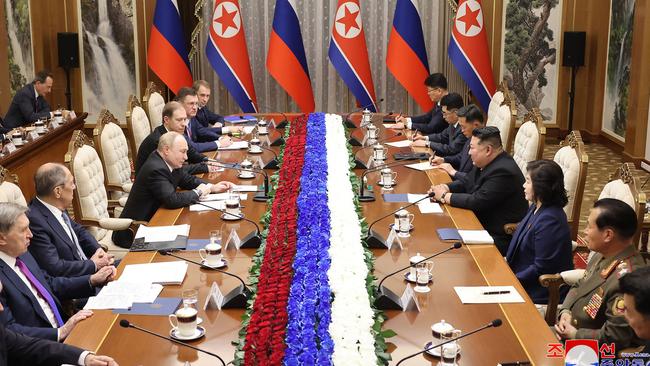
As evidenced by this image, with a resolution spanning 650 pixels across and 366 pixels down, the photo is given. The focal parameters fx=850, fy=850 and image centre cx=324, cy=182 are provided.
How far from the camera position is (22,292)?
3887mm

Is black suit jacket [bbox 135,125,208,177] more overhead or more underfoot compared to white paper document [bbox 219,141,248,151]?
more overhead

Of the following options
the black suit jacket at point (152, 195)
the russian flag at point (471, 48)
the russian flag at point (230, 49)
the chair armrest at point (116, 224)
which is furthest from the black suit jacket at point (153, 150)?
the russian flag at point (471, 48)

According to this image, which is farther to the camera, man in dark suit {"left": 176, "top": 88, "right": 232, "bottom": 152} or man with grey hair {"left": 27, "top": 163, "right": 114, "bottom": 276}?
man in dark suit {"left": 176, "top": 88, "right": 232, "bottom": 152}

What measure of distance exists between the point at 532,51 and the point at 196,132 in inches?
209

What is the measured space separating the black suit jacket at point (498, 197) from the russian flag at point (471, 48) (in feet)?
16.0

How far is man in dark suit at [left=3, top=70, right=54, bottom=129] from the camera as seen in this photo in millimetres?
9375

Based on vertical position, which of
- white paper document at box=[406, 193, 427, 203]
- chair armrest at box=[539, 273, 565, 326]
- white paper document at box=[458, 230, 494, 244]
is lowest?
chair armrest at box=[539, 273, 565, 326]

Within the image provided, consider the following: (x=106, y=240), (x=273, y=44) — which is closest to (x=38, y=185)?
(x=106, y=240)

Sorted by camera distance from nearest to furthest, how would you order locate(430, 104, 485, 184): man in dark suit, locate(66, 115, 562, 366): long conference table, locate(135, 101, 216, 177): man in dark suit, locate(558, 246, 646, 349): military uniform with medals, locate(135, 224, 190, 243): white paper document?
locate(66, 115, 562, 366): long conference table, locate(558, 246, 646, 349): military uniform with medals, locate(135, 224, 190, 243): white paper document, locate(430, 104, 485, 184): man in dark suit, locate(135, 101, 216, 177): man in dark suit

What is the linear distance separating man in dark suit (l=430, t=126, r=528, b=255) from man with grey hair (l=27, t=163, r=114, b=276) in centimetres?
230

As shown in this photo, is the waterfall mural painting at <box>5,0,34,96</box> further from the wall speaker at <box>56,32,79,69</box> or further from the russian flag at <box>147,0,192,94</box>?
the russian flag at <box>147,0,192,94</box>

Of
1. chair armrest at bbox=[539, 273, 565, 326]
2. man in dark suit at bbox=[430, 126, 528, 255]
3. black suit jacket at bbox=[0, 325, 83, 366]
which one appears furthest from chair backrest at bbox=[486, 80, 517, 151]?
black suit jacket at bbox=[0, 325, 83, 366]

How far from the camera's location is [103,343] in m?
3.43

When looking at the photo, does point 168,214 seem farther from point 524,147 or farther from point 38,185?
point 524,147
